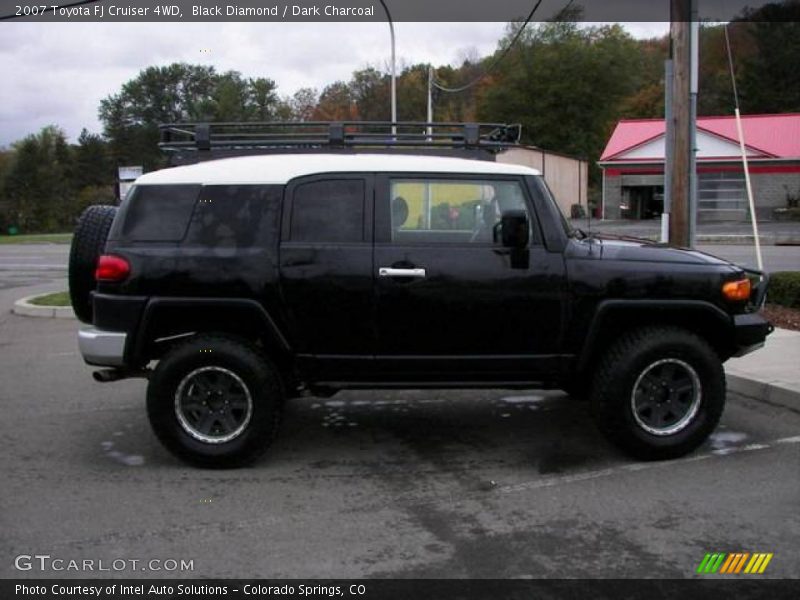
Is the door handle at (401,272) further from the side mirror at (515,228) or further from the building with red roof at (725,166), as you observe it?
the building with red roof at (725,166)

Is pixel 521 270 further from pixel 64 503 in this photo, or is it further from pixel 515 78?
pixel 515 78

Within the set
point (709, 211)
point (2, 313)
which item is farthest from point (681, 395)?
point (709, 211)

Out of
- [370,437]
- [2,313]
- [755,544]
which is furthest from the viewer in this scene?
[2,313]

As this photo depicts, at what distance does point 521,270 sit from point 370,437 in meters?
1.74

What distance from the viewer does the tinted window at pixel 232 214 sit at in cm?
509

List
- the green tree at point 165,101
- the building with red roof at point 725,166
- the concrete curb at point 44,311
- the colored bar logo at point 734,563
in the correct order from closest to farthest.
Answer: the colored bar logo at point 734,563, the concrete curb at point 44,311, the building with red roof at point 725,166, the green tree at point 165,101

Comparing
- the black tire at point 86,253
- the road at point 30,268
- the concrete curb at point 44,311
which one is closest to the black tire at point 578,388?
the black tire at point 86,253

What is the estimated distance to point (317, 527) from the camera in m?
4.22

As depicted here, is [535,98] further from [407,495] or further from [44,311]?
[407,495]

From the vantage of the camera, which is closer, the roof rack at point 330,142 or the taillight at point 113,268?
the taillight at point 113,268

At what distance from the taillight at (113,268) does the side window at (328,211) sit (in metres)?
1.06

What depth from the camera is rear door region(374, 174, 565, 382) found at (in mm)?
5043

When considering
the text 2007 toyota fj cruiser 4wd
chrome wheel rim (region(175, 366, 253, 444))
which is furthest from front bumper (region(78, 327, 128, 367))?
chrome wheel rim (region(175, 366, 253, 444))

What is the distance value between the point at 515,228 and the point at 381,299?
95cm
